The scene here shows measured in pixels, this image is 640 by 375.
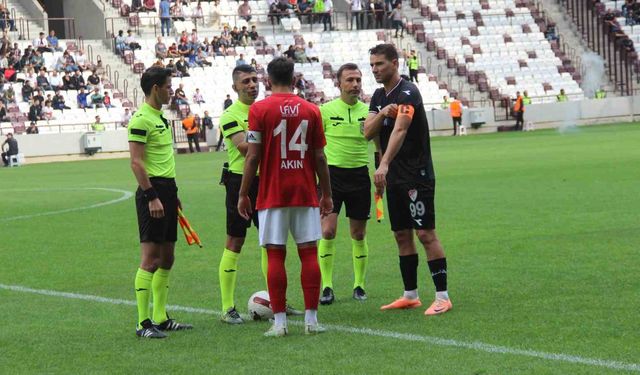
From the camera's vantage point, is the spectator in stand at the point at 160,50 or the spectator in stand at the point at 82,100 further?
the spectator in stand at the point at 160,50

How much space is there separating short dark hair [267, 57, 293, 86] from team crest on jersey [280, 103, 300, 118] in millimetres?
169

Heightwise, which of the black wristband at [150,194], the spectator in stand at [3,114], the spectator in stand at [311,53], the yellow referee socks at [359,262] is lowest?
the yellow referee socks at [359,262]

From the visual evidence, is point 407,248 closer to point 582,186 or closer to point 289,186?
point 289,186

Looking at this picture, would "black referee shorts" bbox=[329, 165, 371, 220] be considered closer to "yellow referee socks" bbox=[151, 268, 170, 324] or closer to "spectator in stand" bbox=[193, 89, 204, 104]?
"yellow referee socks" bbox=[151, 268, 170, 324]

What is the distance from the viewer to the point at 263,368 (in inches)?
300

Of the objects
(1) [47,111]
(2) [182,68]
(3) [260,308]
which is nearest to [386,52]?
(3) [260,308]

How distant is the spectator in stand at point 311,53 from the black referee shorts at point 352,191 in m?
42.2

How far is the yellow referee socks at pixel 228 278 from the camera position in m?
9.67

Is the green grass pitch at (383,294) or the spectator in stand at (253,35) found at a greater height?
the spectator in stand at (253,35)

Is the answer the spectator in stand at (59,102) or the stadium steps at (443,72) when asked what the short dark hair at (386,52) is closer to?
the spectator in stand at (59,102)

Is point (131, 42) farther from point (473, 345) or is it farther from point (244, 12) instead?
point (473, 345)

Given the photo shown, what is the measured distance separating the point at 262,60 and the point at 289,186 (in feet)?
143

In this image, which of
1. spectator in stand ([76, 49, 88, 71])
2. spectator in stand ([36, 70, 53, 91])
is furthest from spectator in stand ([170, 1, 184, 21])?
spectator in stand ([36, 70, 53, 91])

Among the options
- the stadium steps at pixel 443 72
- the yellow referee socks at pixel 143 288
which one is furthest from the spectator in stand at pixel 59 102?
the yellow referee socks at pixel 143 288
